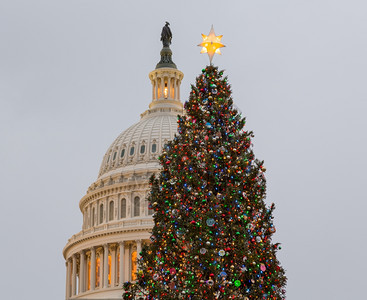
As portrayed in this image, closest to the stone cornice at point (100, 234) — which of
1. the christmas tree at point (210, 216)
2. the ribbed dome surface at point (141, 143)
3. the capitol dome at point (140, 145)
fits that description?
the capitol dome at point (140, 145)

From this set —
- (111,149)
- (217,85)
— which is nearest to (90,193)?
(111,149)

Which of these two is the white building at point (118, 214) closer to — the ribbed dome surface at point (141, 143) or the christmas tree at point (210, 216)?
the ribbed dome surface at point (141, 143)

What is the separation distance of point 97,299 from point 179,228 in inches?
2186

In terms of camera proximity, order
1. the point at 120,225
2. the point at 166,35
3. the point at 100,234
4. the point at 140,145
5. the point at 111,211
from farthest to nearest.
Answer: the point at 166,35 < the point at 140,145 < the point at 111,211 < the point at 100,234 < the point at 120,225

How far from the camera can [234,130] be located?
23.5 meters

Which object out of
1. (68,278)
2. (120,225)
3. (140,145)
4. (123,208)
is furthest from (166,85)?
(68,278)

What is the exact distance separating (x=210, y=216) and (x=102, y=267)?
192 ft

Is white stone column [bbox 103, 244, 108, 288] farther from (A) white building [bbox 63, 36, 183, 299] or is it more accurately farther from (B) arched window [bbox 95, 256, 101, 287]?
(B) arched window [bbox 95, 256, 101, 287]

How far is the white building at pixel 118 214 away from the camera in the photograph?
7725cm

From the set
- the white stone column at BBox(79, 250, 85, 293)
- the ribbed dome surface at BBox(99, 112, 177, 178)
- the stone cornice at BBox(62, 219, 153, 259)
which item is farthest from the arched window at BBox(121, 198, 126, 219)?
the white stone column at BBox(79, 250, 85, 293)

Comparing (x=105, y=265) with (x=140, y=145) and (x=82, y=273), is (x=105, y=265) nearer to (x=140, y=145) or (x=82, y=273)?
(x=82, y=273)

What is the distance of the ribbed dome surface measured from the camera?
276 feet

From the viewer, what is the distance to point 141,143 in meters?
85.4

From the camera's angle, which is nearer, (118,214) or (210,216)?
(210,216)
